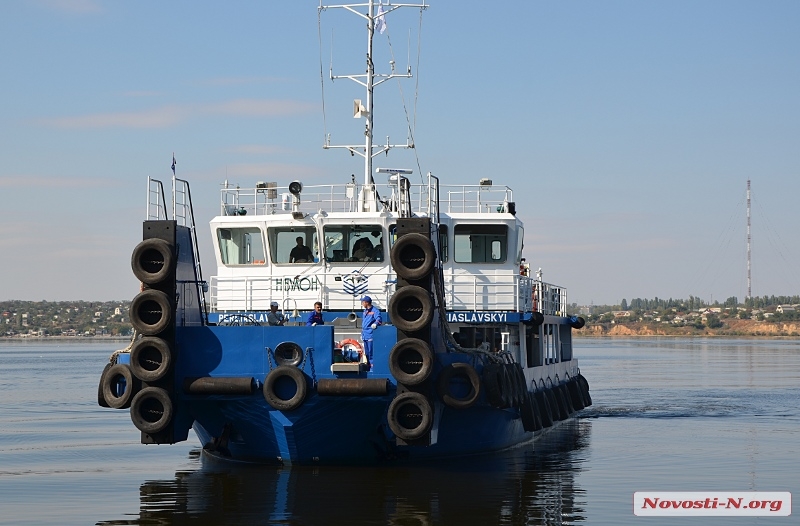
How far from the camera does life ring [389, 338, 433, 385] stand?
16.2 m

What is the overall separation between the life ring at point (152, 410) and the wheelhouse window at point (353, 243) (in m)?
4.70

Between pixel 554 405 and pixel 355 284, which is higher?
pixel 355 284

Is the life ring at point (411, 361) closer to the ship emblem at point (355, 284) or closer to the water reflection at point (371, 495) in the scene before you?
the water reflection at point (371, 495)

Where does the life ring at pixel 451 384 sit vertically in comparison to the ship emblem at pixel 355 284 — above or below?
below

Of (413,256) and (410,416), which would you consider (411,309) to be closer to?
(413,256)

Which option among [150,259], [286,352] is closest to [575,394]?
[286,352]

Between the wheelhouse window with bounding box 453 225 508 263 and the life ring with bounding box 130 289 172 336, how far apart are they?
6.39m

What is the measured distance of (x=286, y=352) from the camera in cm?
1675

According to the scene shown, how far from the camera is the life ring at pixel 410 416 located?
53.0 ft

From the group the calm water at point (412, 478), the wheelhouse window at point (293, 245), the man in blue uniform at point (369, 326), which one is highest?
the wheelhouse window at point (293, 245)

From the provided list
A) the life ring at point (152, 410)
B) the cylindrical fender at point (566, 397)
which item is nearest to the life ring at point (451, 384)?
the life ring at point (152, 410)

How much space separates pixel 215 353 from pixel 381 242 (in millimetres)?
4314

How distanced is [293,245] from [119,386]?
4604 mm

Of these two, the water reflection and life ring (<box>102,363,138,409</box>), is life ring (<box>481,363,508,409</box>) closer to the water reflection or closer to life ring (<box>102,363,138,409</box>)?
the water reflection
